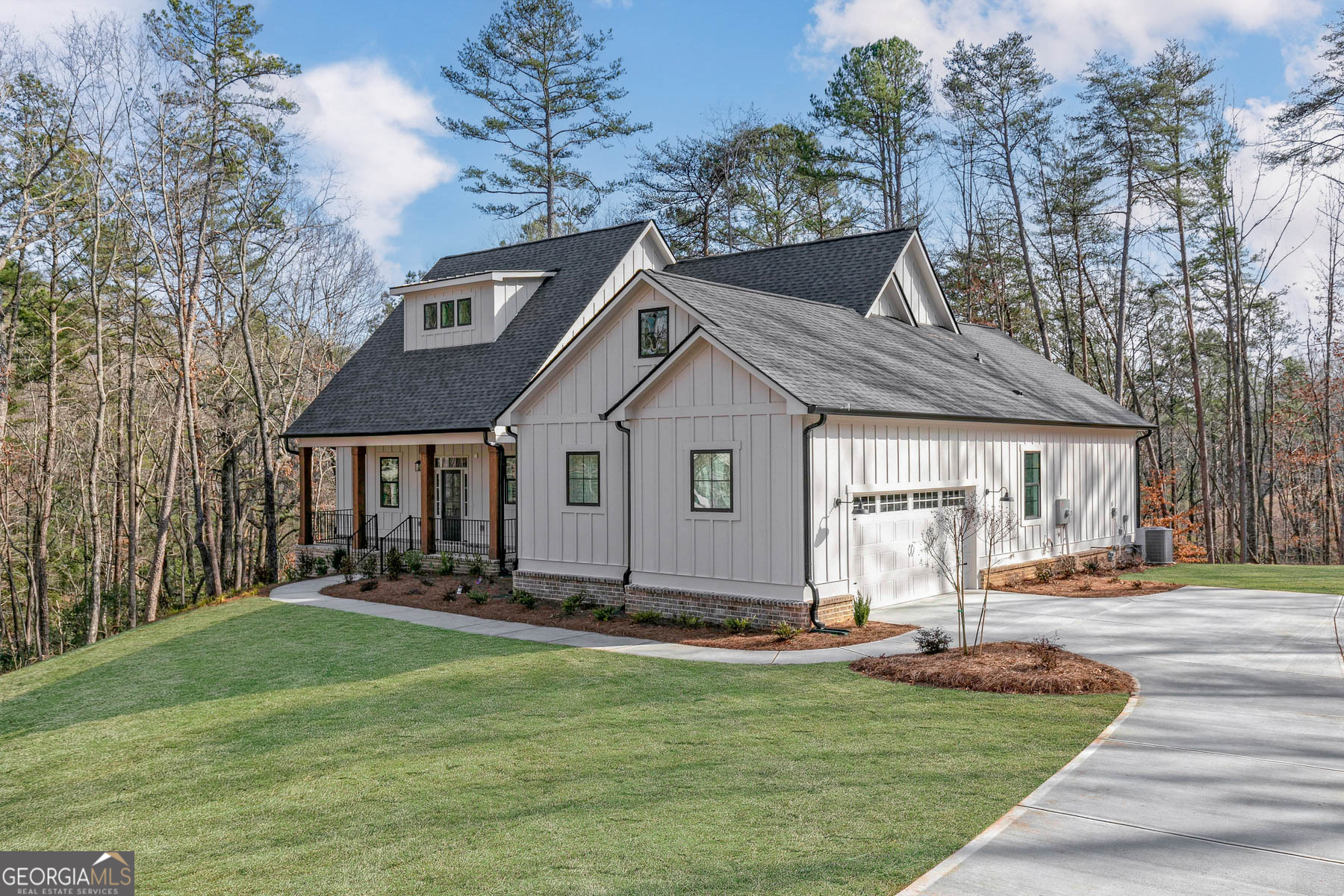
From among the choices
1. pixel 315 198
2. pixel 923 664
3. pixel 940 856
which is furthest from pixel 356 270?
pixel 940 856

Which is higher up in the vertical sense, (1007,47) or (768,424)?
(1007,47)

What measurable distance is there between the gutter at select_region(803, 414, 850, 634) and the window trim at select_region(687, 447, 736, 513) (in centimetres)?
115

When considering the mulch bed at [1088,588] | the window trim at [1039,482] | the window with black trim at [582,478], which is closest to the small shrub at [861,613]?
the window with black trim at [582,478]

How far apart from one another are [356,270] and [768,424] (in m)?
23.8

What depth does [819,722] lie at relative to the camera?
784 centimetres

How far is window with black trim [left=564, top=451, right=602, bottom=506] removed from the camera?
14.9 meters

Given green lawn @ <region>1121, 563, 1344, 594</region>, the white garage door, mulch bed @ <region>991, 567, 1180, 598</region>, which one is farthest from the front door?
green lawn @ <region>1121, 563, 1344, 594</region>

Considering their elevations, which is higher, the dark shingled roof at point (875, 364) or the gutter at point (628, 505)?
the dark shingled roof at point (875, 364)

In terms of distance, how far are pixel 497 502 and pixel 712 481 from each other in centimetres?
627

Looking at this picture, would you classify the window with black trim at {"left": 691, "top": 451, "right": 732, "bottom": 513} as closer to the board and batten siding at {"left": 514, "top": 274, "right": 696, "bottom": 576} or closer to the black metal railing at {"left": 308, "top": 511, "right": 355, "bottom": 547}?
the board and batten siding at {"left": 514, "top": 274, "right": 696, "bottom": 576}

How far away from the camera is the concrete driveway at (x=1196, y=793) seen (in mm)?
4645

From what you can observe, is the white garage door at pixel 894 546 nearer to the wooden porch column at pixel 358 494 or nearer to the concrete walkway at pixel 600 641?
the concrete walkway at pixel 600 641

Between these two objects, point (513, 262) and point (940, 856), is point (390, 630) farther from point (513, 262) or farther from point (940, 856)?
point (513, 262)

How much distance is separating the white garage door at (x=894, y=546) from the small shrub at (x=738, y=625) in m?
1.75
